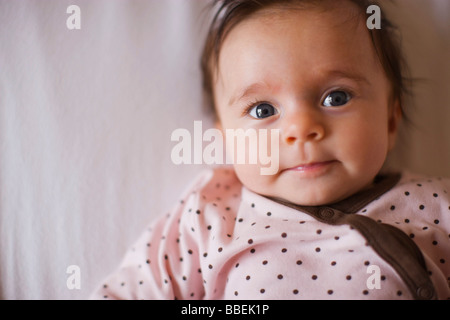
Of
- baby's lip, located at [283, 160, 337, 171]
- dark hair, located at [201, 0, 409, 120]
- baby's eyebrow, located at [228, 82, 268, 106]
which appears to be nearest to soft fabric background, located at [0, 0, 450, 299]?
dark hair, located at [201, 0, 409, 120]

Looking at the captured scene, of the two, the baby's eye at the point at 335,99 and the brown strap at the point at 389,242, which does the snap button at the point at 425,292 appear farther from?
the baby's eye at the point at 335,99

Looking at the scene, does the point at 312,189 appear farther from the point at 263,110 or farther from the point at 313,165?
the point at 263,110

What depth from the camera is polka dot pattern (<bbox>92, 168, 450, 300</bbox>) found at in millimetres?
692

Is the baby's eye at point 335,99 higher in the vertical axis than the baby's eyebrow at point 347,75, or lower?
lower

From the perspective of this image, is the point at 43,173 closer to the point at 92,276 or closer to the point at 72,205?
the point at 72,205

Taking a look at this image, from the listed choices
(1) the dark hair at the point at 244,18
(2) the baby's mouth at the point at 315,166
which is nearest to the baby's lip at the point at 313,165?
(2) the baby's mouth at the point at 315,166

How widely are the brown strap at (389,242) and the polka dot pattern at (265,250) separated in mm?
14

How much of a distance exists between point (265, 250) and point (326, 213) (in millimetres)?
126

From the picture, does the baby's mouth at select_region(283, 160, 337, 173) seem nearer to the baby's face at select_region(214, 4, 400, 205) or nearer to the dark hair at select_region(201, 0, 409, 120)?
the baby's face at select_region(214, 4, 400, 205)

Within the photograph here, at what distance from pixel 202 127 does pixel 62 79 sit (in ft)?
0.99

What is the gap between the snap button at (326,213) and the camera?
2.39ft

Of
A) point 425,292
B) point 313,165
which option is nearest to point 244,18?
point 313,165

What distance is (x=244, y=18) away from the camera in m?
0.75

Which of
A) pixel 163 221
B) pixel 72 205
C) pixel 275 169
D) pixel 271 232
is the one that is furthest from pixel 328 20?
pixel 72 205
